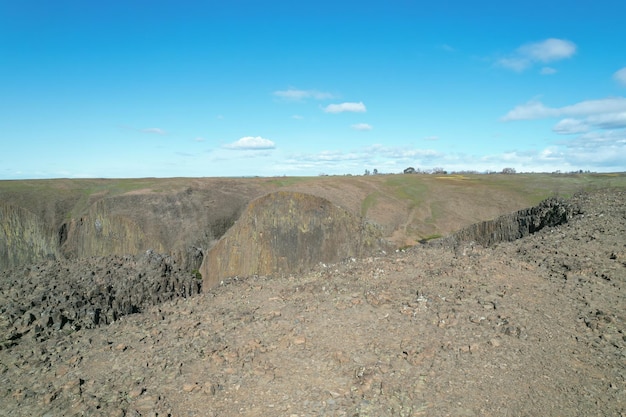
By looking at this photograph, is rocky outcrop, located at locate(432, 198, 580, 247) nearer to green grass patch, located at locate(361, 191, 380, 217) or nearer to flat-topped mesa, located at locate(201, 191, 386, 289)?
flat-topped mesa, located at locate(201, 191, 386, 289)

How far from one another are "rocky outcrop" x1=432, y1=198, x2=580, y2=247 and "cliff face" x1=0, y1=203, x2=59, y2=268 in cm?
3067

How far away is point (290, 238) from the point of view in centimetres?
2277

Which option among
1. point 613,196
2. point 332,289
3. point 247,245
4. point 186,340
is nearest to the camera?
point 186,340

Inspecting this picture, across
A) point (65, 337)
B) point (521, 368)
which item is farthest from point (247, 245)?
point (521, 368)

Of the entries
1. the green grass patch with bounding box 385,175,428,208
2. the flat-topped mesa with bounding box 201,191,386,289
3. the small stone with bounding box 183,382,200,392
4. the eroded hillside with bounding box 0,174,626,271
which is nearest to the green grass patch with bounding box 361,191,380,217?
the eroded hillside with bounding box 0,174,626,271

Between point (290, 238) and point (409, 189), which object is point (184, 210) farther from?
point (409, 189)

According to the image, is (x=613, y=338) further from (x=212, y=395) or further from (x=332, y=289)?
(x=212, y=395)

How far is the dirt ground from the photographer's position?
471 centimetres

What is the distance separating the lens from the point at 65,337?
6953 millimetres

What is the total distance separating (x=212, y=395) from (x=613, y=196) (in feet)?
51.3

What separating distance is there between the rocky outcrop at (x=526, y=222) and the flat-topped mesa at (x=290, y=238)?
7.20 metres

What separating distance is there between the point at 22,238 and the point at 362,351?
33.5 metres

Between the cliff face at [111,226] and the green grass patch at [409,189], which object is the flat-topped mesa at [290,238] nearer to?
the cliff face at [111,226]

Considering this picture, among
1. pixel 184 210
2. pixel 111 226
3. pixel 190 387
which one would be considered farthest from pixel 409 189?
pixel 190 387
